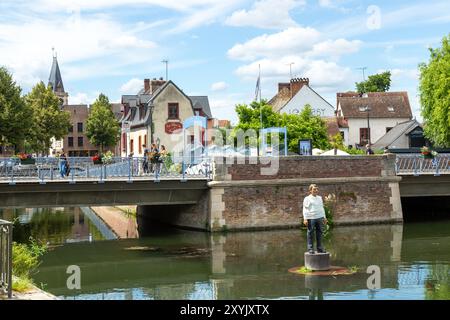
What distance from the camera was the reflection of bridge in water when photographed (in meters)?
16.7

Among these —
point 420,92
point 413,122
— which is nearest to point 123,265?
point 420,92

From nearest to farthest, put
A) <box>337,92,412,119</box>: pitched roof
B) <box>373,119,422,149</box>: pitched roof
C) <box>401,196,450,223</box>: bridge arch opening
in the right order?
<box>401,196,450,223</box>: bridge arch opening < <box>373,119,422,149</box>: pitched roof < <box>337,92,412,119</box>: pitched roof

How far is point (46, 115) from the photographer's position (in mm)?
64562

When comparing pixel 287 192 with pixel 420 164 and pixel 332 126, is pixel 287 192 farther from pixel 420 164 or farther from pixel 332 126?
pixel 332 126

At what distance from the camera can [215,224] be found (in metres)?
29.5

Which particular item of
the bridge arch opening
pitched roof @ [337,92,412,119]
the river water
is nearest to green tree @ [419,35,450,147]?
the bridge arch opening

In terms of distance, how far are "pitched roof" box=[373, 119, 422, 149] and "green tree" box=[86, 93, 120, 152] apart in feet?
103

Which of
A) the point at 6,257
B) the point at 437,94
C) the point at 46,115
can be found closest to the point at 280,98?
the point at 46,115

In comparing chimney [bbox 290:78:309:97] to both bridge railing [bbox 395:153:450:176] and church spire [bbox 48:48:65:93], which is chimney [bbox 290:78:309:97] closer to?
bridge railing [bbox 395:153:450:176]

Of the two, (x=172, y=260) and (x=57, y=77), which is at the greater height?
(x=57, y=77)

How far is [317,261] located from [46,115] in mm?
51485

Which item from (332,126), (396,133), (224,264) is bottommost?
(224,264)
